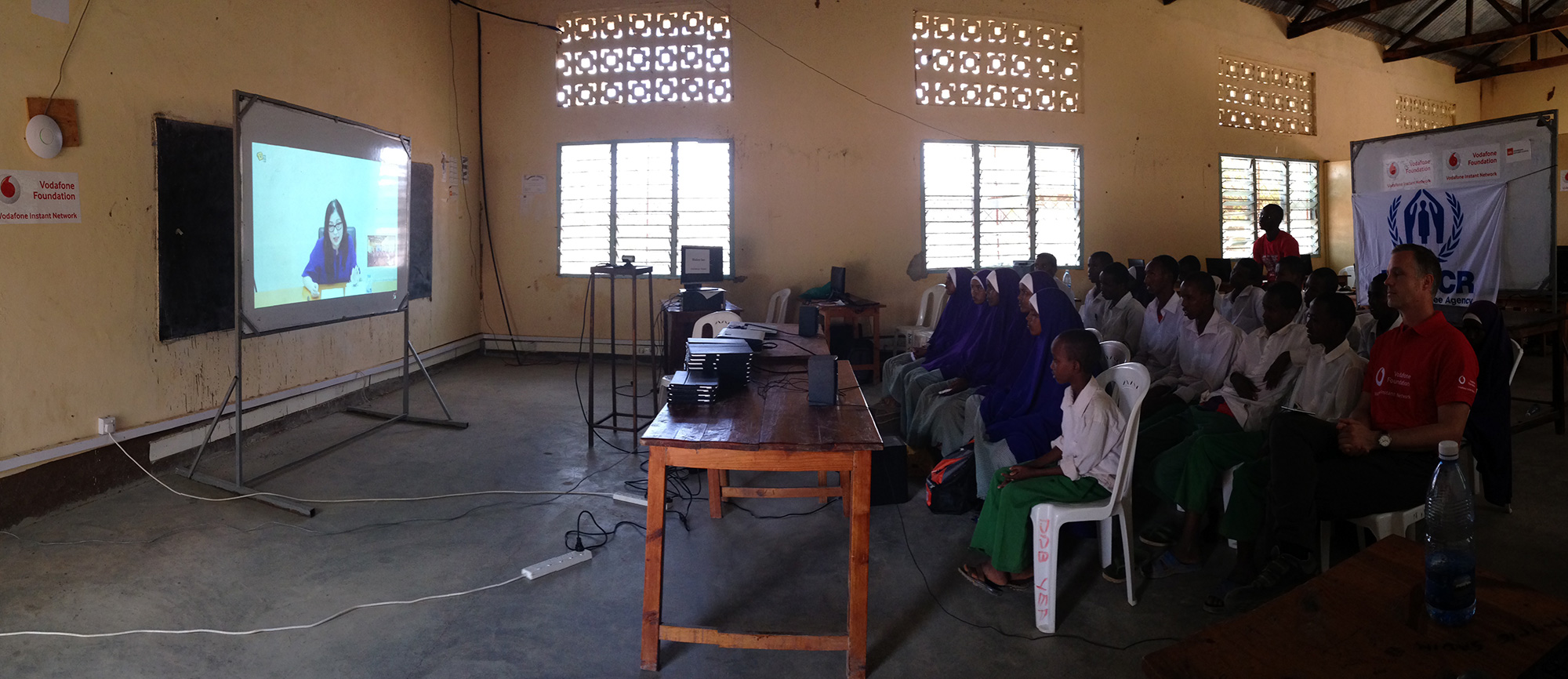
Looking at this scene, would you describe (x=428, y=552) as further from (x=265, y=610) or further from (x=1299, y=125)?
(x=1299, y=125)

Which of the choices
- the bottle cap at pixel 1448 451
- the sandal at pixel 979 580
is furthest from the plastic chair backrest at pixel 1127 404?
the bottle cap at pixel 1448 451

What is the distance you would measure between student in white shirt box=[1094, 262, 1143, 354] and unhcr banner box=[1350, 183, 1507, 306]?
6.17 feet

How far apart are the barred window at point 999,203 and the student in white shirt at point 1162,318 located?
3.12 meters

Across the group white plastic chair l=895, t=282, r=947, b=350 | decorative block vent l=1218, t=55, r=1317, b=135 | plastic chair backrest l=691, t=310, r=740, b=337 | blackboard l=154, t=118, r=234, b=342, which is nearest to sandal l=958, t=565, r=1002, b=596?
plastic chair backrest l=691, t=310, r=740, b=337

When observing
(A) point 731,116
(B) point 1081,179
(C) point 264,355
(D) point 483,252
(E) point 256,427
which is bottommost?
(E) point 256,427

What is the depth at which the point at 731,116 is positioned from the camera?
24.8ft

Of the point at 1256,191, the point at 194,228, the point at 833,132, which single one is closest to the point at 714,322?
the point at 194,228

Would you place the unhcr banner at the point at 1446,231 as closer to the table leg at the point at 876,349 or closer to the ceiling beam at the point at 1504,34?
the table leg at the point at 876,349

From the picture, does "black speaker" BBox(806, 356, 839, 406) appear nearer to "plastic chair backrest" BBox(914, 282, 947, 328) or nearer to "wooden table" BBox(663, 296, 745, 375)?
"wooden table" BBox(663, 296, 745, 375)

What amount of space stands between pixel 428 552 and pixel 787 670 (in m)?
1.68

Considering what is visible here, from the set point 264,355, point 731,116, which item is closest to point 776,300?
point 731,116

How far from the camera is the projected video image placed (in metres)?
4.09

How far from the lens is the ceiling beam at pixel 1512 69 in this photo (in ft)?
35.3

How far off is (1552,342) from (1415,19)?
23.0 feet
